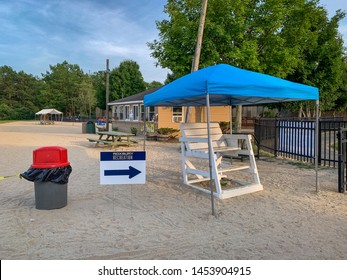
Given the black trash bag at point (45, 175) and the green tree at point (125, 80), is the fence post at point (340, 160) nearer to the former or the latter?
the black trash bag at point (45, 175)

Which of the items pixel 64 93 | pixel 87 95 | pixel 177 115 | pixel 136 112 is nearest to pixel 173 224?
pixel 177 115

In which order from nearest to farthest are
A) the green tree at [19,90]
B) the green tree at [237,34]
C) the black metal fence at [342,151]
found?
the black metal fence at [342,151] < the green tree at [237,34] < the green tree at [19,90]

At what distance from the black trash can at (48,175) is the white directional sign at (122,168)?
27.9 inches

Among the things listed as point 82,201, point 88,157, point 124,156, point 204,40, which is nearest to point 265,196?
point 124,156

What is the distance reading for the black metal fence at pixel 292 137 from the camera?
9.68m

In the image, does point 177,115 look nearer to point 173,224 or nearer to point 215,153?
point 215,153

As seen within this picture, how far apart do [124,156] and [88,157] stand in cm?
695

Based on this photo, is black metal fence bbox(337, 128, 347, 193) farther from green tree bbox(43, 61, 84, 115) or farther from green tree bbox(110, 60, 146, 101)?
green tree bbox(43, 61, 84, 115)

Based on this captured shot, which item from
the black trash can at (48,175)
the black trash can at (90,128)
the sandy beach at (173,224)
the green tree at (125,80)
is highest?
the green tree at (125,80)

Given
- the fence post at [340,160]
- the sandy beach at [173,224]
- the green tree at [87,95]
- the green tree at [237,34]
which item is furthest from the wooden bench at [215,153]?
the green tree at [87,95]

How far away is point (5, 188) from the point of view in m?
6.48

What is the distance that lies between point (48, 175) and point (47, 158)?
0.27 m

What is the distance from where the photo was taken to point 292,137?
34.0 feet

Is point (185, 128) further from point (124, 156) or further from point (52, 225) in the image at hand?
point (52, 225)
